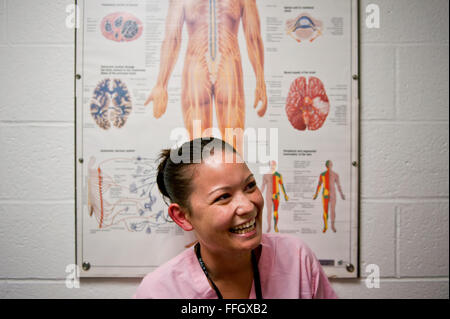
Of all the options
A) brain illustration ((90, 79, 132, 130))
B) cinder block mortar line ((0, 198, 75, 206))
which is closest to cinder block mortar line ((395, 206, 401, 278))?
brain illustration ((90, 79, 132, 130))

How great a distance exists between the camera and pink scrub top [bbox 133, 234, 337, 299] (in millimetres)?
625

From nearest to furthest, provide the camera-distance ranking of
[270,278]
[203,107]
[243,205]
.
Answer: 1. [243,205]
2. [270,278]
3. [203,107]

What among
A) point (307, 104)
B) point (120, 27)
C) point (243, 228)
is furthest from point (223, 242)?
point (120, 27)

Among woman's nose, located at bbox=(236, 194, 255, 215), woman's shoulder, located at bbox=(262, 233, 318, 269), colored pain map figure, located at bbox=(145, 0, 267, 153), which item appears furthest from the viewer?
colored pain map figure, located at bbox=(145, 0, 267, 153)

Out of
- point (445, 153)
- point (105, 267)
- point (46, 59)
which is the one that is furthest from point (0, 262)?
point (445, 153)

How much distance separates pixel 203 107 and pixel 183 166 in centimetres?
27

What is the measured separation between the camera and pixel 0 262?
813mm

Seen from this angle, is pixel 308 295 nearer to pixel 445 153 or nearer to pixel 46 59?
pixel 445 153

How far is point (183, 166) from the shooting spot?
1.97ft

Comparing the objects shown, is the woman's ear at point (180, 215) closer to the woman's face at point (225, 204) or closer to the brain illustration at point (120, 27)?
the woman's face at point (225, 204)

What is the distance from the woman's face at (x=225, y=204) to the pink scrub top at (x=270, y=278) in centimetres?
14

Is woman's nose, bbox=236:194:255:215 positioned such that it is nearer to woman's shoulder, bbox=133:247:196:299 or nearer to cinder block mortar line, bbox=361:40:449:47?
woman's shoulder, bbox=133:247:196:299

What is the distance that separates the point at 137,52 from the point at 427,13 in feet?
3.49

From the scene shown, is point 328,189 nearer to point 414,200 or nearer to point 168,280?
point 414,200
